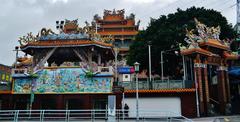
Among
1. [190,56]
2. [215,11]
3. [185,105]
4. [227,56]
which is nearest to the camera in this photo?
[185,105]

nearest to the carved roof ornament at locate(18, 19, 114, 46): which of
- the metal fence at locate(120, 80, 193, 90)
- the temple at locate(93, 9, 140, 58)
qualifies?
the metal fence at locate(120, 80, 193, 90)

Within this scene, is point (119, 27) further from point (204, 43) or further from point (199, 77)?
point (199, 77)

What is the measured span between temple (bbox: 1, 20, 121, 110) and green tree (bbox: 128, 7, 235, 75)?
1100 centimetres

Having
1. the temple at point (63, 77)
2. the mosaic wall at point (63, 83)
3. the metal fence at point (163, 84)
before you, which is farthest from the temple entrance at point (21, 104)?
the metal fence at point (163, 84)

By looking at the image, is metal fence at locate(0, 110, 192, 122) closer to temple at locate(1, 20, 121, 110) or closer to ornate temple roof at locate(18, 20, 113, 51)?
temple at locate(1, 20, 121, 110)

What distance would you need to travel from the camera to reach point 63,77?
91.6 feet

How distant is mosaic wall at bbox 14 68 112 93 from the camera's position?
27.3m

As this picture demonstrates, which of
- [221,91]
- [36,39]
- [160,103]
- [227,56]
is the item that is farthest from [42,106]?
[227,56]

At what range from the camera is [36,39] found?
1150 inches

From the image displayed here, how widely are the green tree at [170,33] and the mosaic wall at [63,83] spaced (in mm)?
13748

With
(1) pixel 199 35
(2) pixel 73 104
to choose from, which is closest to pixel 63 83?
(2) pixel 73 104

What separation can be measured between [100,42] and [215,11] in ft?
67.9

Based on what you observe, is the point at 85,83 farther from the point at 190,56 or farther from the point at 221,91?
the point at 221,91

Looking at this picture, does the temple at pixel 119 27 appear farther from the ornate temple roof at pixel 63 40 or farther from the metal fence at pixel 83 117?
the metal fence at pixel 83 117
